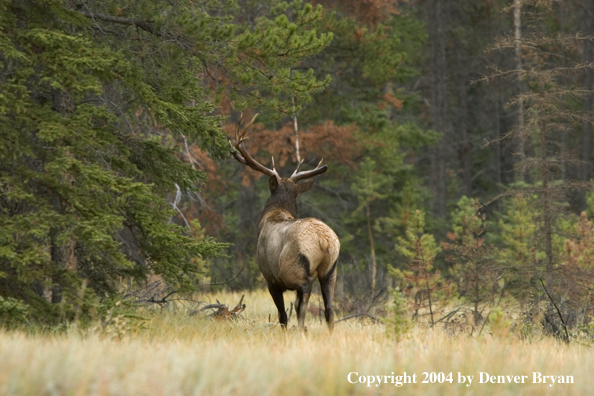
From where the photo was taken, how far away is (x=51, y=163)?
6469 mm

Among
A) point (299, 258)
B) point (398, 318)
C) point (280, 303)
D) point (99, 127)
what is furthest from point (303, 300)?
point (99, 127)

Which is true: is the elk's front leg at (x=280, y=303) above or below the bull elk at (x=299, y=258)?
below

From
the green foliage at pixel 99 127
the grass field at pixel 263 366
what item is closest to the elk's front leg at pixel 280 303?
the green foliage at pixel 99 127

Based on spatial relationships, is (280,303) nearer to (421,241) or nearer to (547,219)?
(547,219)

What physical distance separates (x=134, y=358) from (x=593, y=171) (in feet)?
99.9

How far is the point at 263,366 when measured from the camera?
4777mm

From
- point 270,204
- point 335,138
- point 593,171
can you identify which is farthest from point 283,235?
point 593,171

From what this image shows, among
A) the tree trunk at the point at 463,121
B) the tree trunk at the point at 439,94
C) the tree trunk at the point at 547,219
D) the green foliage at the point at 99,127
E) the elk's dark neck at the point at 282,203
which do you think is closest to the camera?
the green foliage at the point at 99,127

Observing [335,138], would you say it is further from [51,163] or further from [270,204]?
[51,163]

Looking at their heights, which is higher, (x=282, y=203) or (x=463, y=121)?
(x=463, y=121)

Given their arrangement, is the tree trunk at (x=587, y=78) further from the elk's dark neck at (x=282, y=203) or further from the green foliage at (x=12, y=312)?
the green foliage at (x=12, y=312)

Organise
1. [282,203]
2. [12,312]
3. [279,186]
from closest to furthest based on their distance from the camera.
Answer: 1. [12,312]
2. [282,203]
3. [279,186]

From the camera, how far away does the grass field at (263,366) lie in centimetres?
419

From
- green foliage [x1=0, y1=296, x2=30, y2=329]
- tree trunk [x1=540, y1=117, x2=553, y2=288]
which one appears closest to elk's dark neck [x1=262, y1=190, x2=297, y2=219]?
green foliage [x1=0, y1=296, x2=30, y2=329]
